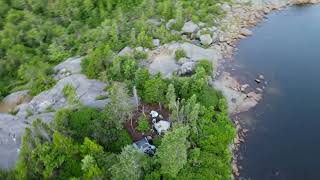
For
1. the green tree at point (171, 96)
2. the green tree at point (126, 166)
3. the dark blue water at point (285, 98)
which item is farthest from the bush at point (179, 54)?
the green tree at point (126, 166)

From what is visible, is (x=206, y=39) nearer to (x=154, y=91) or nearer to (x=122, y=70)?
(x=122, y=70)

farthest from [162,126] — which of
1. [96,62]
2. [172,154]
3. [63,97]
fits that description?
[96,62]

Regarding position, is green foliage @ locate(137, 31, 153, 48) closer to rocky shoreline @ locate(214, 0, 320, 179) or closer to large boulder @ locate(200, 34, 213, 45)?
large boulder @ locate(200, 34, 213, 45)

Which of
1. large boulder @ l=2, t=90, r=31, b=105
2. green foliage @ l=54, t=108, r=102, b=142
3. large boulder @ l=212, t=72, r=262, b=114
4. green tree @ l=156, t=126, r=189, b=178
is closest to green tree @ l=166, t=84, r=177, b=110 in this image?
green tree @ l=156, t=126, r=189, b=178

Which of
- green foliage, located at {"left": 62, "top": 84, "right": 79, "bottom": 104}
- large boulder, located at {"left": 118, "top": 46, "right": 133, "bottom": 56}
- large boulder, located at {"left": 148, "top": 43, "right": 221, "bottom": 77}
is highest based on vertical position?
large boulder, located at {"left": 118, "top": 46, "right": 133, "bottom": 56}

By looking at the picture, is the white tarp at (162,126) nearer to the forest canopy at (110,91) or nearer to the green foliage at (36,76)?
the forest canopy at (110,91)

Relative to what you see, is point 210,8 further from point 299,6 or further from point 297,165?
point 297,165
